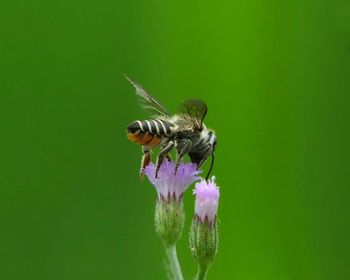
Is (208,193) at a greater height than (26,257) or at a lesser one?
lesser

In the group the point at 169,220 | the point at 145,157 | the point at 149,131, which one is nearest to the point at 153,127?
the point at 149,131

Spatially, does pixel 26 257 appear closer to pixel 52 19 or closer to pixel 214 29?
pixel 52 19

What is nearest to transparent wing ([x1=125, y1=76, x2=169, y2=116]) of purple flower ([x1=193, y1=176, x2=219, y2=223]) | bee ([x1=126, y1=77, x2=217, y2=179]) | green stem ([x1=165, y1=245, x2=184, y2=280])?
bee ([x1=126, y1=77, x2=217, y2=179])

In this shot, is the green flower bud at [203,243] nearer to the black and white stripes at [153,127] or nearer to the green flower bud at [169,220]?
the green flower bud at [169,220]

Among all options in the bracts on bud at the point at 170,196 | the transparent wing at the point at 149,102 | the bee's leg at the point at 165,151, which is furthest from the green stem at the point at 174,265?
the transparent wing at the point at 149,102

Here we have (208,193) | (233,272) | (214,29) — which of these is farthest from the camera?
(214,29)

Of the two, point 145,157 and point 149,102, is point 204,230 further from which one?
point 149,102

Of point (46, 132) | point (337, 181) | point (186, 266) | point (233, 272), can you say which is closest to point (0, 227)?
point (46, 132)
